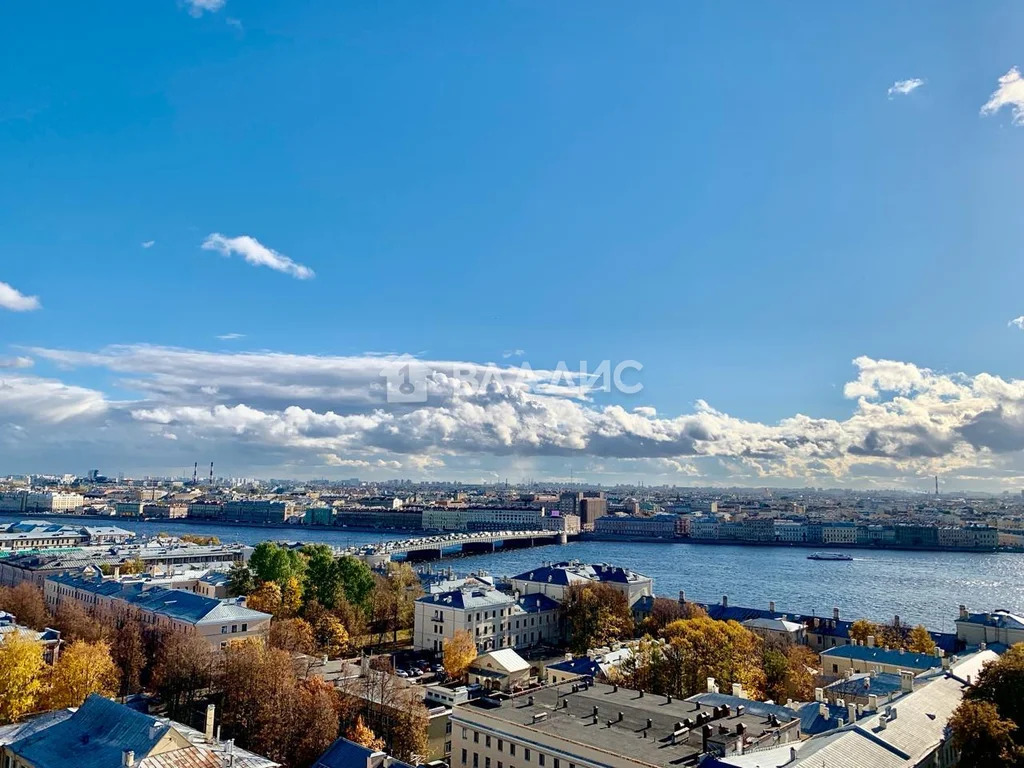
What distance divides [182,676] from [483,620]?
13150 mm

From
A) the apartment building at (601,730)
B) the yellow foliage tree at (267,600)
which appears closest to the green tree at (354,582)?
the yellow foliage tree at (267,600)

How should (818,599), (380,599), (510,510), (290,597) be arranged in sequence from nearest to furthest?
(290,597)
(380,599)
(818,599)
(510,510)

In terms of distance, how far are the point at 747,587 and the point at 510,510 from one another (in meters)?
69.8

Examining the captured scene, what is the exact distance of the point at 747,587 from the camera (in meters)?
54.9

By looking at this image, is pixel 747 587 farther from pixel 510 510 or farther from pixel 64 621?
pixel 510 510

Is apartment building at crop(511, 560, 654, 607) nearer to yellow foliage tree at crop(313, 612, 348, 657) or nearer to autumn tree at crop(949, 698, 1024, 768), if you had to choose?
yellow foliage tree at crop(313, 612, 348, 657)

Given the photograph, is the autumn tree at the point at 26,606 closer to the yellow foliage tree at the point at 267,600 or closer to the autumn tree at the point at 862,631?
the yellow foliage tree at the point at 267,600

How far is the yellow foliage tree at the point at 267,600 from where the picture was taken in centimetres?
2828

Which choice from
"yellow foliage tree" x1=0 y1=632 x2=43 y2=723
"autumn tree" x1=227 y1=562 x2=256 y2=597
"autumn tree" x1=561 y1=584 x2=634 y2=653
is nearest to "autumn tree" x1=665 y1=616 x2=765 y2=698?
"autumn tree" x1=561 y1=584 x2=634 y2=653

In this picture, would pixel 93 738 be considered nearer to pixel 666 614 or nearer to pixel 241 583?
pixel 241 583

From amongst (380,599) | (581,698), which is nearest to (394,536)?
(380,599)

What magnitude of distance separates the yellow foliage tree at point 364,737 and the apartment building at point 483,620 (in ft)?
42.0

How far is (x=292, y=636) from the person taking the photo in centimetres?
2388

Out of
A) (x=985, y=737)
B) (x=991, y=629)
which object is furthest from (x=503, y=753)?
(x=991, y=629)
